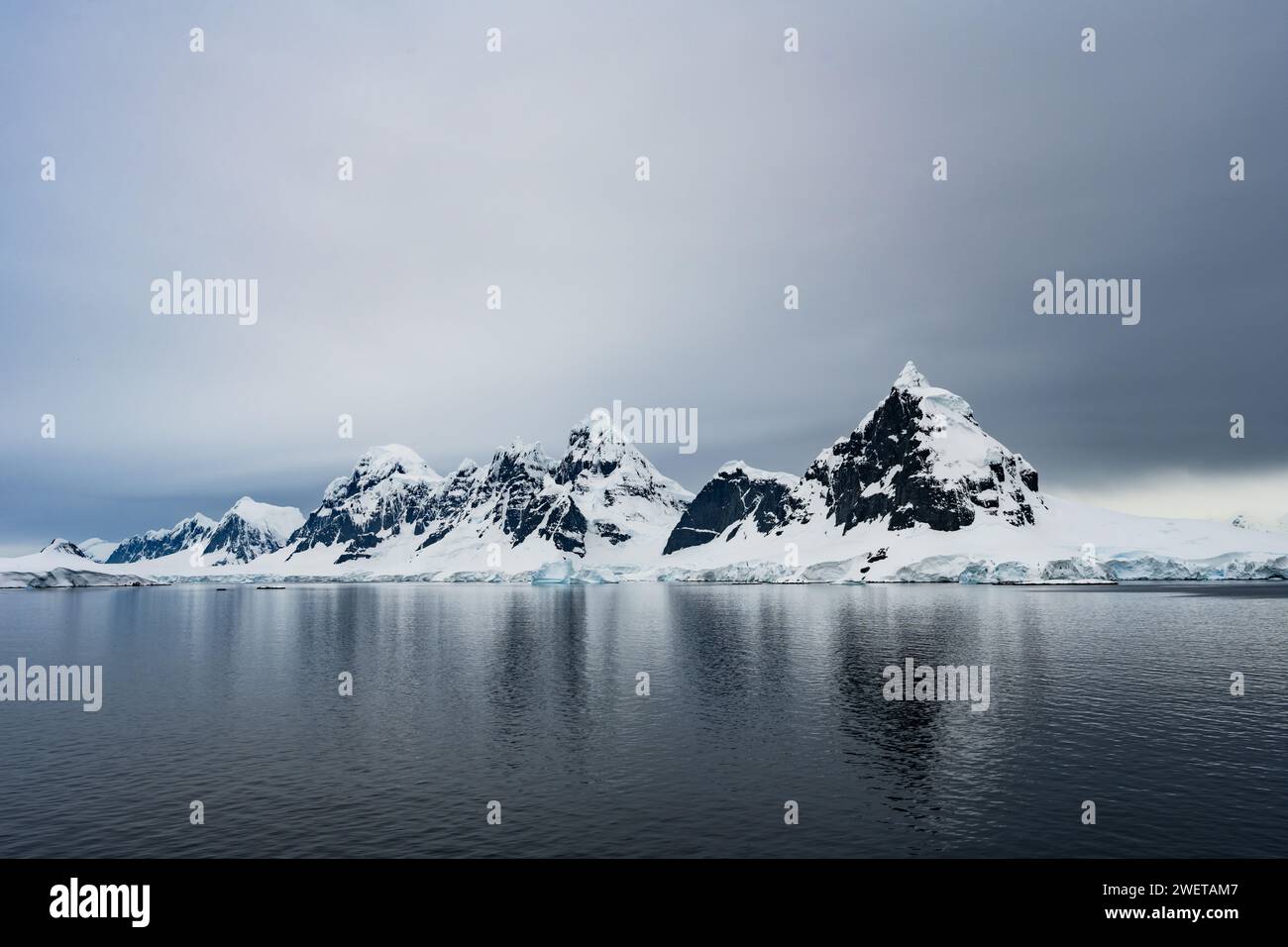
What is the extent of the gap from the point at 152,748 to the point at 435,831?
79.4 ft

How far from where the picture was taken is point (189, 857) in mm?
28234

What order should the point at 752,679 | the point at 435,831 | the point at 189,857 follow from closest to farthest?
the point at 189,857 < the point at 435,831 < the point at 752,679

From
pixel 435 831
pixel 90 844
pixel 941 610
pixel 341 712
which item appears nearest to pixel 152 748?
pixel 341 712

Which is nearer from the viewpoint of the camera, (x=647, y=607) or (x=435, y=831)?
(x=435, y=831)

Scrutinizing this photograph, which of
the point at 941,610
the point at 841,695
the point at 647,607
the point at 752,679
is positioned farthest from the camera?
the point at 647,607

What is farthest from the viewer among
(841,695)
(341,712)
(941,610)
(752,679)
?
(941,610)

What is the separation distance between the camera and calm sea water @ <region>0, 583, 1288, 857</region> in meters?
30.2

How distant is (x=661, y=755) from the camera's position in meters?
42.4

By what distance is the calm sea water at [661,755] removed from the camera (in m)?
30.2

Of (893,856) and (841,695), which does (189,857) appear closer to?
(893,856)
